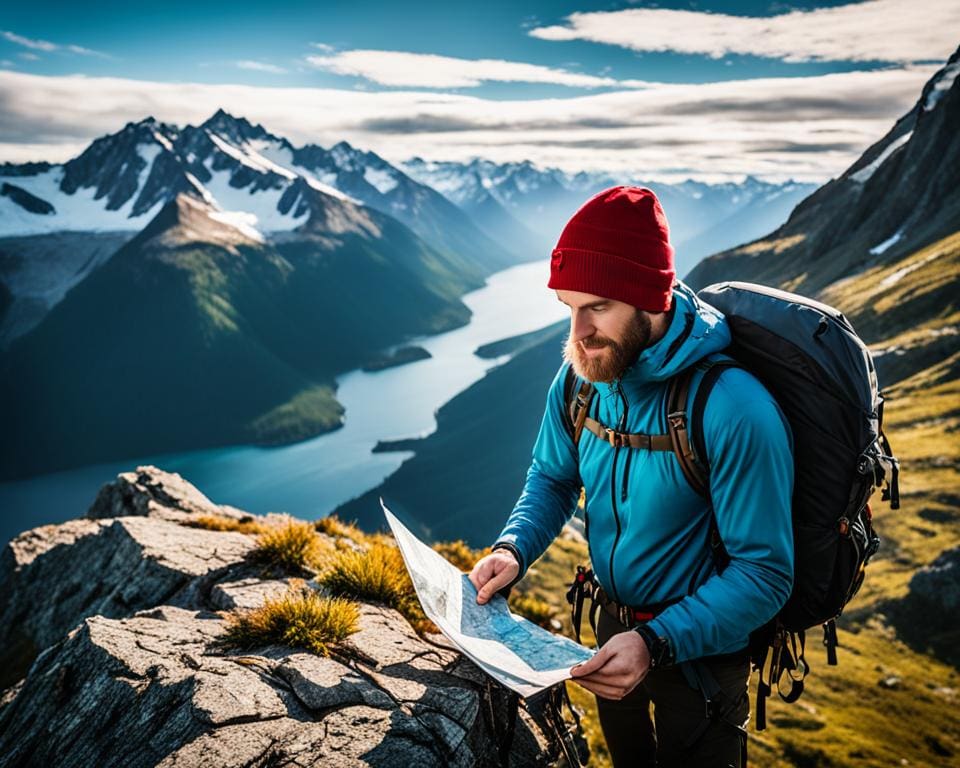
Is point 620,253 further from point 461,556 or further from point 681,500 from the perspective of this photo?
point 461,556

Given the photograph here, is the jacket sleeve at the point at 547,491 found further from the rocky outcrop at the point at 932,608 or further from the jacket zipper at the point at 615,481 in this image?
the rocky outcrop at the point at 932,608

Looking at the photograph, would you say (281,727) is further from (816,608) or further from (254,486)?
(254,486)

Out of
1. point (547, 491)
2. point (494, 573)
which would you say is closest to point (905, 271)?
point (547, 491)

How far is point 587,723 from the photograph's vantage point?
9742mm

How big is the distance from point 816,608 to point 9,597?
49.3ft

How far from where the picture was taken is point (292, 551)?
884cm

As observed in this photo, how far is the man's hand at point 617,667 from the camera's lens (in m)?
3.25

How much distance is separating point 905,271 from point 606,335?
412 ft

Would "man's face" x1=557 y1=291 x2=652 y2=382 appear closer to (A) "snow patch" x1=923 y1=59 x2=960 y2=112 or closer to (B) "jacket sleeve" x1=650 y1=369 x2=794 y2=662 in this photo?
(B) "jacket sleeve" x1=650 y1=369 x2=794 y2=662

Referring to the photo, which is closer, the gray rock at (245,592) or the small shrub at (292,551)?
the gray rock at (245,592)

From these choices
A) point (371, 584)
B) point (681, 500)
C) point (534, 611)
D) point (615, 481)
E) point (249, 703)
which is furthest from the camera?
point (534, 611)

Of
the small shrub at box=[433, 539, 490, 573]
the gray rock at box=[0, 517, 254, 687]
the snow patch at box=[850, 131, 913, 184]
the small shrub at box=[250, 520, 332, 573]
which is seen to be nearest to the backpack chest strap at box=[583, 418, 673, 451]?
the small shrub at box=[250, 520, 332, 573]

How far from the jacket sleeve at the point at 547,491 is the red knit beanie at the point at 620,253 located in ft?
3.26

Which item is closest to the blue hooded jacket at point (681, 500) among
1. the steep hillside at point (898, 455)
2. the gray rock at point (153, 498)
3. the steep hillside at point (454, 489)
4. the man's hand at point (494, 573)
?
the man's hand at point (494, 573)
